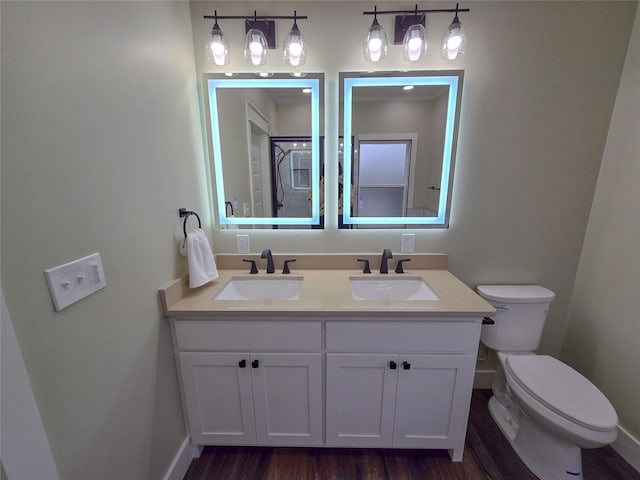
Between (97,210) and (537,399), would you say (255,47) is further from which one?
(537,399)

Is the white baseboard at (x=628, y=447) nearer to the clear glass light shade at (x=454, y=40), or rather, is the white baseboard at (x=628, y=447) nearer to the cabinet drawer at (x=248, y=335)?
the cabinet drawer at (x=248, y=335)

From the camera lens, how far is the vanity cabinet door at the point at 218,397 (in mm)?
1193

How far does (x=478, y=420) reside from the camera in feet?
5.13

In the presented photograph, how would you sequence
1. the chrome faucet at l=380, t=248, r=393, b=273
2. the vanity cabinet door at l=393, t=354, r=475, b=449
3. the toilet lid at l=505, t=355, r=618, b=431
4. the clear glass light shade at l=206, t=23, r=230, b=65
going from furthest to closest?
the chrome faucet at l=380, t=248, r=393, b=273 < the clear glass light shade at l=206, t=23, r=230, b=65 < the vanity cabinet door at l=393, t=354, r=475, b=449 < the toilet lid at l=505, t=355, r=618, b=431

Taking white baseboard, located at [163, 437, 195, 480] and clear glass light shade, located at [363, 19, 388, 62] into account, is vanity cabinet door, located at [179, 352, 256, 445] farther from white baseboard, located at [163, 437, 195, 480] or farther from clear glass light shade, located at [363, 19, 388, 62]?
clear glass light shade, located at [363, 19, 388, 62]

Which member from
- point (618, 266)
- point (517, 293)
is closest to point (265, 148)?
point (517, 293)

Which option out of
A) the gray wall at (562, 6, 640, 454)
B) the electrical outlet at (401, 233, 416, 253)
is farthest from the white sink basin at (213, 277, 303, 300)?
the gray wall at (562, 6, 640, 454)

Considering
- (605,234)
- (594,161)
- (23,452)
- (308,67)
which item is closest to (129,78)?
(308,67)

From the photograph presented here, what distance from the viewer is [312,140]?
149 cm

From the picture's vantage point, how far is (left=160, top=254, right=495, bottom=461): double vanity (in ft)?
3.73

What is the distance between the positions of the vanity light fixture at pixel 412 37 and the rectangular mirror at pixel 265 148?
1.00 ft

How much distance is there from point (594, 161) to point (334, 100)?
1520 millimetres

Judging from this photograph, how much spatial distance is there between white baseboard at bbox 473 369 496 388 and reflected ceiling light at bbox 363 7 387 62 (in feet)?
6.82

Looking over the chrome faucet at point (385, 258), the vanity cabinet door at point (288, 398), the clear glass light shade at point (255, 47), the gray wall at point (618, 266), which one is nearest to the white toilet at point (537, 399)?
the gray wall at point (618, 266)
